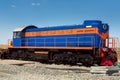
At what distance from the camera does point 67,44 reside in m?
25.8

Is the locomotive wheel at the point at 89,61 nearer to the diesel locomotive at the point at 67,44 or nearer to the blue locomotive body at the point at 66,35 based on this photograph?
the diesel locomotive at the point at 67,44

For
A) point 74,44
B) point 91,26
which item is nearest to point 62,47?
point 74,44

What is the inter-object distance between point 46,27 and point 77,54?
5.46 meters

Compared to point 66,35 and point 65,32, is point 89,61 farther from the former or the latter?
point 65,32

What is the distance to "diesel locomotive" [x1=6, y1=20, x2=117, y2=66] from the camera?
23.3 metres

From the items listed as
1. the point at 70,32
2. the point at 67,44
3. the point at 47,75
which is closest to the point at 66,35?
the point at 70,32

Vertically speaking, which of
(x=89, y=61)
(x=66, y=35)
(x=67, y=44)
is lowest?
(x=89, y=61)

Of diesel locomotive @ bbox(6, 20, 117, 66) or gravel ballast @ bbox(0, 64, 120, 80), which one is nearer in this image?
gravel ballast @ bbox(0, 64, 120, 80)

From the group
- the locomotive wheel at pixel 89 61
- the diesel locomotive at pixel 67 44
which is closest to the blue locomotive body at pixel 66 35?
the diesel locomotive at pixel 67 44

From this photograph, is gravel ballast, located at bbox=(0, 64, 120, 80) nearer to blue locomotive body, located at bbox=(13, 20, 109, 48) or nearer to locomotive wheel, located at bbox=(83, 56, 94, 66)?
locomotive wheel, located at bbox=(83, 56, 94, 66)

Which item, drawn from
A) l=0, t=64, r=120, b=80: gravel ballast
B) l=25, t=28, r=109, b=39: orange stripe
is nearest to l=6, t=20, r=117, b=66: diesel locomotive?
l=25, t=28, r=109, b=39: orange stripe

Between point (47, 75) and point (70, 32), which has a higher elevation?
point (70, 32)

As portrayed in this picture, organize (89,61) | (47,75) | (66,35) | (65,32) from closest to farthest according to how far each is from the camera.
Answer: (47,75), (89,61), (66,35), (65,32)

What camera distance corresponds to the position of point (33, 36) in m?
29.3
